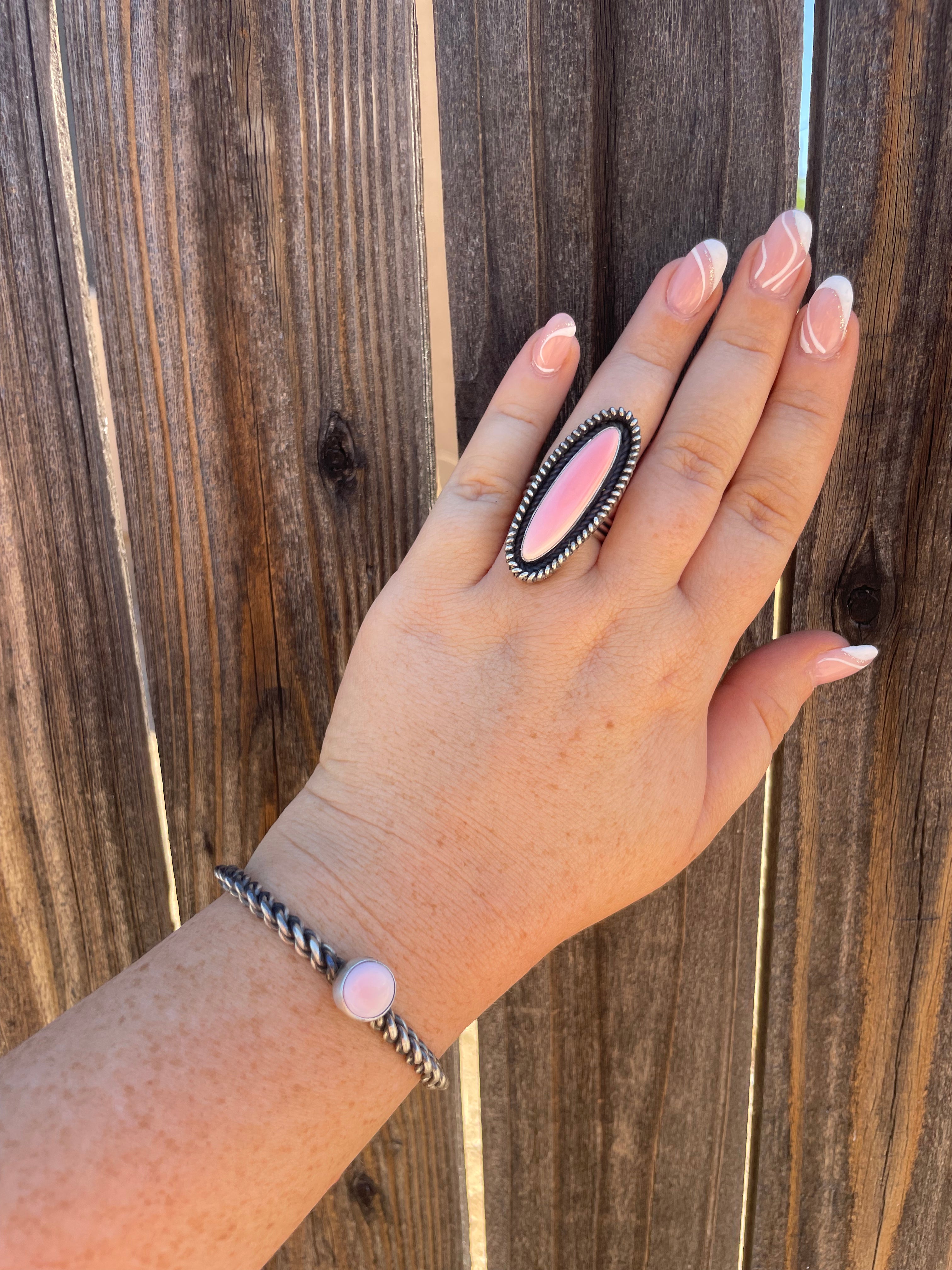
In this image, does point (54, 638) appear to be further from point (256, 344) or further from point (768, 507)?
point (768, 507)

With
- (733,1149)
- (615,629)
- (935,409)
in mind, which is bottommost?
(733,1149)

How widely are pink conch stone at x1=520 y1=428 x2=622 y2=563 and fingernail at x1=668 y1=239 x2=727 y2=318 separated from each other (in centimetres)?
16

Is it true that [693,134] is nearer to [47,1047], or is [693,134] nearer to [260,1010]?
[260,1010]

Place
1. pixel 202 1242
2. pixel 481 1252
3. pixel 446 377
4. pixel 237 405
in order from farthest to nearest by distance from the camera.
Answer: pixel 481 1252, pixel 446 377, pixel 237 405, pixel 202 1242

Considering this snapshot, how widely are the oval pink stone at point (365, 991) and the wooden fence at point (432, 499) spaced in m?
0.43

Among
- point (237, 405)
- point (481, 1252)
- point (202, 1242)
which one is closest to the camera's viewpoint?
point (202, 1242)

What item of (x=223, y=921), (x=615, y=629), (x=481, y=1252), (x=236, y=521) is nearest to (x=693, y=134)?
(x=615, y=629)

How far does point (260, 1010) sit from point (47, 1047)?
0.18 m

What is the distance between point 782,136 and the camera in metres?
0.85

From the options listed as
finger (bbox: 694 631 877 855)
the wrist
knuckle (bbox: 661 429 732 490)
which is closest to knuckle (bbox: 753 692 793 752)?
finger (bbox: 694 631 877 855)

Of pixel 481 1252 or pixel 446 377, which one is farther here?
pixel 481 1252

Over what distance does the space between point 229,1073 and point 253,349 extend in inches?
30.8

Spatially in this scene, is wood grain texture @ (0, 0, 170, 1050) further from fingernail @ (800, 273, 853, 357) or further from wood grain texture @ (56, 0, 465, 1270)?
fingernail @ (800, 273, 853, 357)

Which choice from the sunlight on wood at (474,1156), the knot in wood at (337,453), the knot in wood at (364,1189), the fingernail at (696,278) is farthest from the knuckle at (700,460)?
the knot in wood at (364,1189)
